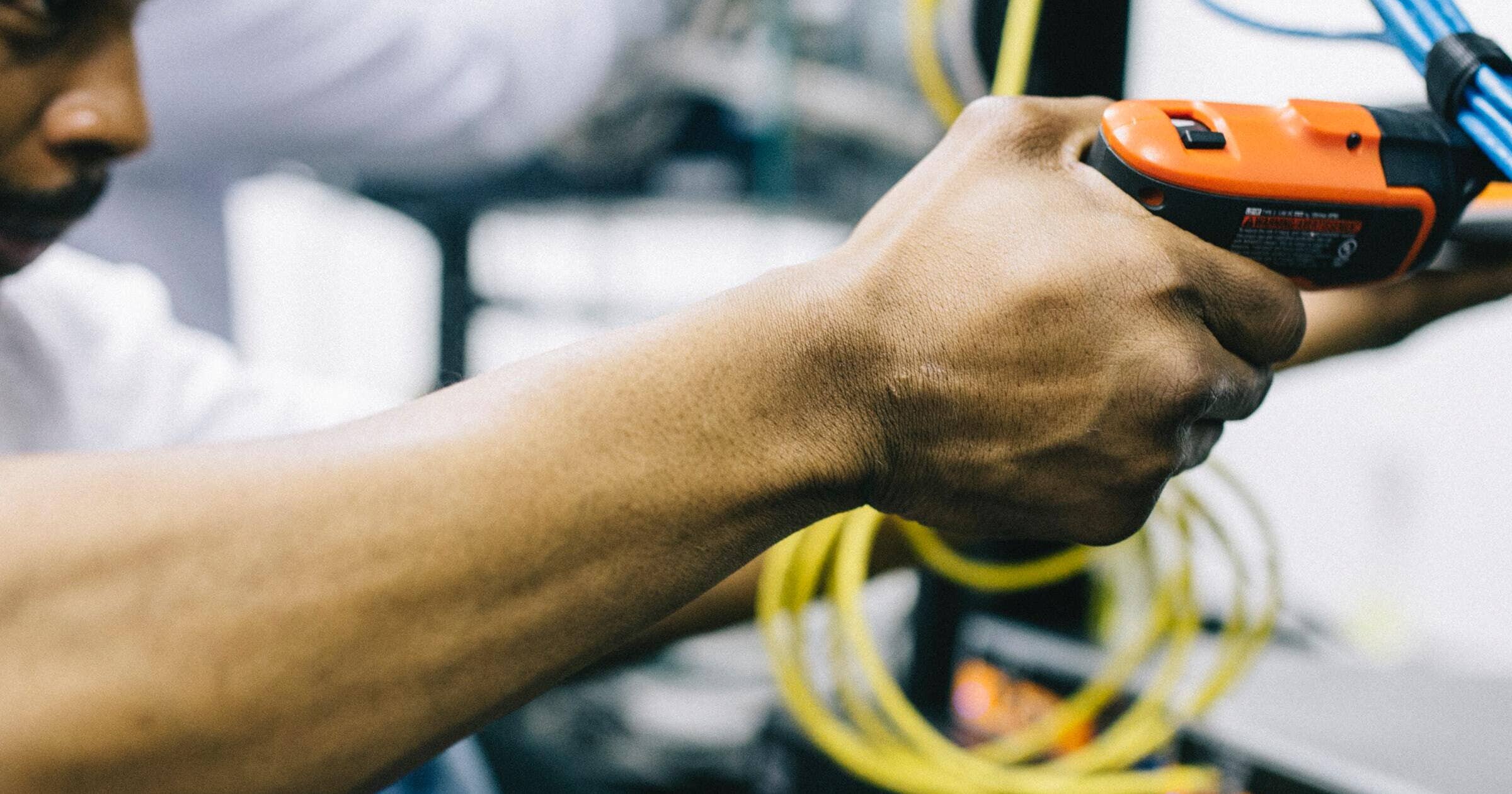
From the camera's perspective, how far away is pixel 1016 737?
661 millimetres

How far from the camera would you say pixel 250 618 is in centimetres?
26

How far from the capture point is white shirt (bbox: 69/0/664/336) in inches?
43.9

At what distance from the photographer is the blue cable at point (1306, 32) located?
383mm

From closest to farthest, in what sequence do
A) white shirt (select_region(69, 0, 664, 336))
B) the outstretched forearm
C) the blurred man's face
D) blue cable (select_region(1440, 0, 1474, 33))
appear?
the outstretched forearm, blue cable (select_region(1440, 0, 1474, 33)), the blurred man's face, white shirt (select_region(69, 0, 664, 336))

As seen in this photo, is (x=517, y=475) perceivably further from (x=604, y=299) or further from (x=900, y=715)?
(x=604, y=299)

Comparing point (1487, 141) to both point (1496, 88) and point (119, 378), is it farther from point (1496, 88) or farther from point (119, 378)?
point (119, 378)

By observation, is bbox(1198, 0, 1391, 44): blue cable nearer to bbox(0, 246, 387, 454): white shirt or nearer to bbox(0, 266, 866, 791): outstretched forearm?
bbox(0, 266, 866, 791): outstretched forearm

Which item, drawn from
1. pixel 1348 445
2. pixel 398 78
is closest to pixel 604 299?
pixel 398 78

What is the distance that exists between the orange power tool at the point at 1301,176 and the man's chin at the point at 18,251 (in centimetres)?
54

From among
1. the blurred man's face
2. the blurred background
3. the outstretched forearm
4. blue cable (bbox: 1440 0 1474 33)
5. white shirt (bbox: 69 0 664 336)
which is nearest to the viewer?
the outstretched forearm

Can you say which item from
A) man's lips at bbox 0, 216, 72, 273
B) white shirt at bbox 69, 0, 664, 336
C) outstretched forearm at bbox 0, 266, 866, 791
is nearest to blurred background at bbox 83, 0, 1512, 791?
white shirt at bbox 69, 0, 664, 336

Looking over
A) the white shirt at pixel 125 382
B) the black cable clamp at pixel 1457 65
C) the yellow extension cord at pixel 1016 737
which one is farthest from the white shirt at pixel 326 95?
the black cable clamp at pixel 1457 65

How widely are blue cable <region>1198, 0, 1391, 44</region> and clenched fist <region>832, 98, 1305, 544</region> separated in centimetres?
11

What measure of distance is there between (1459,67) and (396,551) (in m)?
0.38
